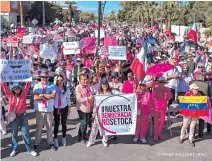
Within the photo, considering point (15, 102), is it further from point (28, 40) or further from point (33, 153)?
point (28, 40)

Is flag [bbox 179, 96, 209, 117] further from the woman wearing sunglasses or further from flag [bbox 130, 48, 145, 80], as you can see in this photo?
the woman wearing sunglasses

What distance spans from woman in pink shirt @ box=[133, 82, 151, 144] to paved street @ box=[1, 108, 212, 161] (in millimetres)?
277

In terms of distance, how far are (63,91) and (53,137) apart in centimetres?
117

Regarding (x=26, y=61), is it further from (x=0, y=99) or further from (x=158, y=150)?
(x=158, y=150)

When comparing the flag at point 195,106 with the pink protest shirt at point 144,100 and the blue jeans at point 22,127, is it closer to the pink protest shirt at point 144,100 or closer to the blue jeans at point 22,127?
the pink protest shirt at point 144,100

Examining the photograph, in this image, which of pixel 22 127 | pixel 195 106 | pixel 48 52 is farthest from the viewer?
pixel 48 52

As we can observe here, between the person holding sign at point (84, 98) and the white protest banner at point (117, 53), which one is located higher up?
the white protest banner at point (117, 53)

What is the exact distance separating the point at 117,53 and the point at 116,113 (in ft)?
20.0

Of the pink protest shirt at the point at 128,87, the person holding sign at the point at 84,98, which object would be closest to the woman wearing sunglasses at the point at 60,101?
the person holding sign at the point at 84,98

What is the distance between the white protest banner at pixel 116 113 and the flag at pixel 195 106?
1233 mm

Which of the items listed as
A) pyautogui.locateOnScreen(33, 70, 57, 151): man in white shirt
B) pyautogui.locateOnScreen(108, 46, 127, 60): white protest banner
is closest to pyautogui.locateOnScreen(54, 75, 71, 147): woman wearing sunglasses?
pyautogui.locateOnScreen(33, 70, 57, 151): man in white shirt

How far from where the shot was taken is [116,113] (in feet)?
24.7

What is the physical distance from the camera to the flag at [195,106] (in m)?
7.82

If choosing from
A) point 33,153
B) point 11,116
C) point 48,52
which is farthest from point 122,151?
point 48,52
